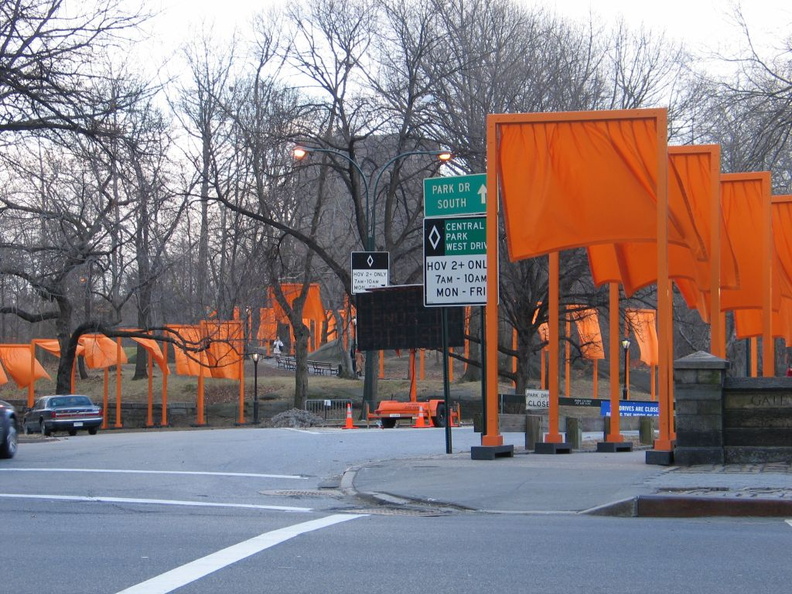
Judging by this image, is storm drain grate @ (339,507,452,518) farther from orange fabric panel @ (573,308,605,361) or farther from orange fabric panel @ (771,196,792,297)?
orange fabric panel @ (573,308,605,361)

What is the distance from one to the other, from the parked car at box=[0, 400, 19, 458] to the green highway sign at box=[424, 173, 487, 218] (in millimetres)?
7797

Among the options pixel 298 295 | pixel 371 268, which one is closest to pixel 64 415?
pixel 371 268

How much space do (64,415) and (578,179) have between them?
25.8 meters

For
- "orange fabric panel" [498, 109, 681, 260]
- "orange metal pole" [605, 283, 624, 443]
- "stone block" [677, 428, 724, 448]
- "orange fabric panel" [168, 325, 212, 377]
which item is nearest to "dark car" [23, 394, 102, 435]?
"orange fabric panel" [168, 325, 212, 377]

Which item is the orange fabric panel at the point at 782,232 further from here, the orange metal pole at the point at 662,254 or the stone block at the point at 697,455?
the stone block at the point at 697,455

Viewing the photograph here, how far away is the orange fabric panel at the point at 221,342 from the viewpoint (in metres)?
37.8

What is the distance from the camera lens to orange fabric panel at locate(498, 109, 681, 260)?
15477 millimetres

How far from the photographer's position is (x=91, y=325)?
125 ft

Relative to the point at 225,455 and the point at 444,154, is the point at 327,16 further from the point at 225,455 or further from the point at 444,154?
the point at 225,455

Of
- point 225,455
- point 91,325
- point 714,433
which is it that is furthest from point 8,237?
point 714,433

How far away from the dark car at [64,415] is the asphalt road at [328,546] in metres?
23.1

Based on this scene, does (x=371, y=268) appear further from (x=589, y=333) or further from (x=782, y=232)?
(x=589, y=333)

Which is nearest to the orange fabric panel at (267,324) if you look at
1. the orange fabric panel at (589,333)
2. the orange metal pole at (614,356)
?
the orange fabric panel at (589,333)

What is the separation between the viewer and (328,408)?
146ft
